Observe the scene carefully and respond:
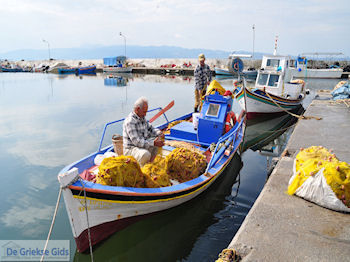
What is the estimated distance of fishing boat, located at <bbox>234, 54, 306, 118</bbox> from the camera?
13547mm

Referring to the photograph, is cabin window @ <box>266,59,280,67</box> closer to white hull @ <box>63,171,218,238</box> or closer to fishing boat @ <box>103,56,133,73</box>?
white hull @ <box>63,171,218,238</box>

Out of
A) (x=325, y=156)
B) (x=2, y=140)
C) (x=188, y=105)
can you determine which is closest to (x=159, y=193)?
Result: (x=325, y=156)

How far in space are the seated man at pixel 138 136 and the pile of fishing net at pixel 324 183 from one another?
2.49 meters

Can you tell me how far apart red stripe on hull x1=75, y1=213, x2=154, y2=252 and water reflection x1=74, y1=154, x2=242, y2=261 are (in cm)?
22

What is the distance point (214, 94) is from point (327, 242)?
493 centimetres

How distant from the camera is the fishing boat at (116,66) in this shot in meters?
46.0

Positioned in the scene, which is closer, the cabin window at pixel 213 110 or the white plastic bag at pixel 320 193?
the white plastic bag at pixel 320 193

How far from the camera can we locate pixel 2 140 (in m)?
9.70

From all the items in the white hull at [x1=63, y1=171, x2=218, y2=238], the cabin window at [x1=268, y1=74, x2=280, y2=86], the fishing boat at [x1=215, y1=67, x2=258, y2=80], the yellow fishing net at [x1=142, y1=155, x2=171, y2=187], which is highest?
the fishing boat at [x1=215, y1=67, x2=258, y2=80]

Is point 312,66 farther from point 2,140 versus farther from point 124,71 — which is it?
point 2,140

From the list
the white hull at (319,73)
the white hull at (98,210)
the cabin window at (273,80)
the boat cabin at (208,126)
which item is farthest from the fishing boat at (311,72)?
the white hull at (98,210)

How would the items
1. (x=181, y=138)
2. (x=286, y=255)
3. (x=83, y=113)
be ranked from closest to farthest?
1. (x=286, y=255)
2. (x=181, y=138)
3. (x=83, y=113)

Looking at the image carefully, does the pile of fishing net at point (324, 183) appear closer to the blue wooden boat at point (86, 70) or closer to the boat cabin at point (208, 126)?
the boat cabin at point (208, 126)

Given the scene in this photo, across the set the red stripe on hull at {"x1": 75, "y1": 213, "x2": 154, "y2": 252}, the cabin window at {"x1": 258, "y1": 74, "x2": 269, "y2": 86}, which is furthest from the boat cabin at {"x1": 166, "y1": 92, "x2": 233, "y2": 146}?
the cabin window at {"x1": 258, "y1": 74, "x2": 269, "y2": 86}
